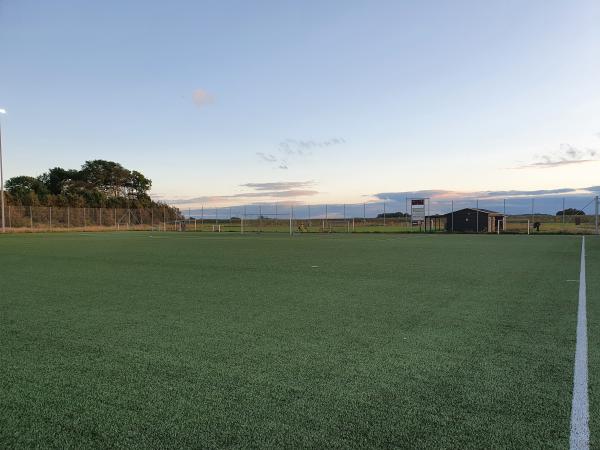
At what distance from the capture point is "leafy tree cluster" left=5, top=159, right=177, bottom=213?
5762 centimetres

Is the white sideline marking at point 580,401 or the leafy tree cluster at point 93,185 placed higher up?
the leafy tree cluster at point 93,185

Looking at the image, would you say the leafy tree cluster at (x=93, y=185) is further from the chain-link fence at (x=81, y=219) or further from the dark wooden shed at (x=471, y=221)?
the dark wooden shed at (x=471, y=221)

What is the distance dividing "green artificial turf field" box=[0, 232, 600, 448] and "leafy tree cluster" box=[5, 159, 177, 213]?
175 ft

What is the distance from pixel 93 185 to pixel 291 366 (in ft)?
233

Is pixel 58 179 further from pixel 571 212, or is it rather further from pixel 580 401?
pixel 580 401

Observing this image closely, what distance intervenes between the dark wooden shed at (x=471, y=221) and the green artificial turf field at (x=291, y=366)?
32.2 m

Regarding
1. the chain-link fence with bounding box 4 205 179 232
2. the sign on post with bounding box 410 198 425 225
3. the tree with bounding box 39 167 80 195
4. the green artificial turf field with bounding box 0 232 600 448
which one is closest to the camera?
the green artificial turf field with bounding box 0 232 600 448

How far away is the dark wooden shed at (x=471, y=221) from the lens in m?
38.3

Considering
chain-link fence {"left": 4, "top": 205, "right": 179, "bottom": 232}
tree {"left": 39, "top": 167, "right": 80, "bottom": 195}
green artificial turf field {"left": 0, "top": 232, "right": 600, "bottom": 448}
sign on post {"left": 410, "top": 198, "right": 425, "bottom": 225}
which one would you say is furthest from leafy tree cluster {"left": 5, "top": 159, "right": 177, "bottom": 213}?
green artificial turf field {"left": 0, "top": 232, "right": 600, "bottom": 448}

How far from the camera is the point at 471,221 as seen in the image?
3856 centimetres

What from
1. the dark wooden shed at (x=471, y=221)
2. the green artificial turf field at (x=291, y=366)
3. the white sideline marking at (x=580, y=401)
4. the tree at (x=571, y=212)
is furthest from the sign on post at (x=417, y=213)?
the white sideline marking at (x=580, y=401)

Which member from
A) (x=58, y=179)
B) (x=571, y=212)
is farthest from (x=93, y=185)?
(x=571, y=212)

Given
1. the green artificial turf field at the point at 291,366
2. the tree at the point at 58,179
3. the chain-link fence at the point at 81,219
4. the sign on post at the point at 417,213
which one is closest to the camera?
the green artificial turf field at the point at 291,366

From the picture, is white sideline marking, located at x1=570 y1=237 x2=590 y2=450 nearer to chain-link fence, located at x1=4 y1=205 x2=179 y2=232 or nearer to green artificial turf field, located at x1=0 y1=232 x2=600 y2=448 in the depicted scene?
→ green artificial turf field, located at x1=0 y1=232 x2=600 y2=448
